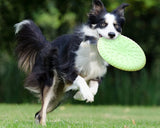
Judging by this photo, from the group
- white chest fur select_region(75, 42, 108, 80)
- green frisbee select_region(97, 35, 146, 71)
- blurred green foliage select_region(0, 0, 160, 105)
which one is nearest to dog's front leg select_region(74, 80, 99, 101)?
white chest fur select_region(75, 42, 108, 80)

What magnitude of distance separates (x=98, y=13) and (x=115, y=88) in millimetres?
7474

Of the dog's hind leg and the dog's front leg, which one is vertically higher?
the dog's front leg

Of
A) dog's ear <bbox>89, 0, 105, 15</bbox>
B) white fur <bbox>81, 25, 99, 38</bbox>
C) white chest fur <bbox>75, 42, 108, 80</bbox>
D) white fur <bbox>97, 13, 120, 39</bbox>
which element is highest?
dog's ear <bbox>89, 0, 105, 15</bbox>

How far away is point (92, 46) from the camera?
21.5 ft

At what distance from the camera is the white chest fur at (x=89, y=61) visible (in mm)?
6555

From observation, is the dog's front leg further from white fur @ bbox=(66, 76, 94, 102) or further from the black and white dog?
white fur @ bbox=(66, 76, 94, 102)

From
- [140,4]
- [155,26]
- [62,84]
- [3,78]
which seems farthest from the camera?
[155,26]

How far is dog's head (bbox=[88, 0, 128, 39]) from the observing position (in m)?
6.21

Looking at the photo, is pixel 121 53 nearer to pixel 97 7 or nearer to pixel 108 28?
pixel 108 28

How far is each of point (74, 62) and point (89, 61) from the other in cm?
26

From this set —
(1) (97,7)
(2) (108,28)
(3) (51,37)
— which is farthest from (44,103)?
(3) (51,37)

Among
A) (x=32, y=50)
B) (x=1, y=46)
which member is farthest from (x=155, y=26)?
(x=32, y=50)

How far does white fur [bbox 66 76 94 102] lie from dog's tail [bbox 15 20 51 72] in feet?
3.92

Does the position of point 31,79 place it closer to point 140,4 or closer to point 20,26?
point 20,26
